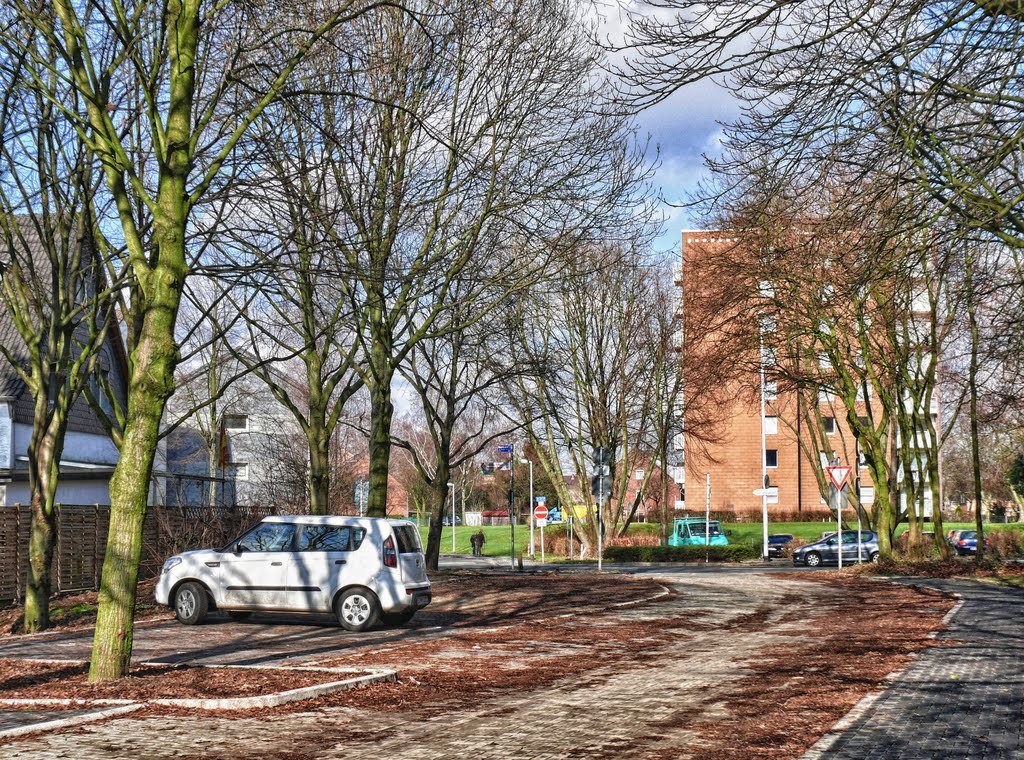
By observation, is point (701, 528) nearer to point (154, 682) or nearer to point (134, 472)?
point (154, 682)

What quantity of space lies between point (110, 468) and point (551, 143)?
1832 centimetres

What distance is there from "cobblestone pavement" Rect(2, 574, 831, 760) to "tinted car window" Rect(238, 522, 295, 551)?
21.4 ft

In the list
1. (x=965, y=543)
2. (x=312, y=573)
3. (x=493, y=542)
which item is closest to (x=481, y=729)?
(x=312, y=573)

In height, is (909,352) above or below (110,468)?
above

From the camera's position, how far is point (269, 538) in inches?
671

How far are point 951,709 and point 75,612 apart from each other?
55.4 feet

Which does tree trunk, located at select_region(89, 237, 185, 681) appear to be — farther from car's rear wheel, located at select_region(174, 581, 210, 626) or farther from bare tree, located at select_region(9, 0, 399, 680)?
car's rear wheel, located at select_region(174, 581, 210, 626)

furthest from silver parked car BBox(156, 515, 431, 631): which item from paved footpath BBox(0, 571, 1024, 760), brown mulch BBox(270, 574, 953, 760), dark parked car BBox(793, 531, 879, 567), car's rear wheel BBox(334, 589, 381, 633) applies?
dark parked car BBox(793, 531, 879, 567)

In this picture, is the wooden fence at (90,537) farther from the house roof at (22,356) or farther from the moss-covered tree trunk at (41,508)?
the house roof at (22,356)

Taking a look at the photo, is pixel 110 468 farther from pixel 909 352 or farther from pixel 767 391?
pixel 909 352

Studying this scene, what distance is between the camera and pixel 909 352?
32.9 m

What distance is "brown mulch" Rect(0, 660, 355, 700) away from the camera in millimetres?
9609

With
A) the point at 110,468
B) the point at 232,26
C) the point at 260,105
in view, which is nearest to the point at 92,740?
the point at 260,105

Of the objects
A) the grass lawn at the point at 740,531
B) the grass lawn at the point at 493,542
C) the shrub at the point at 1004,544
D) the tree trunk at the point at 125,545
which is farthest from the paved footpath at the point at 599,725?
the grass lawn at the point at 493,542
